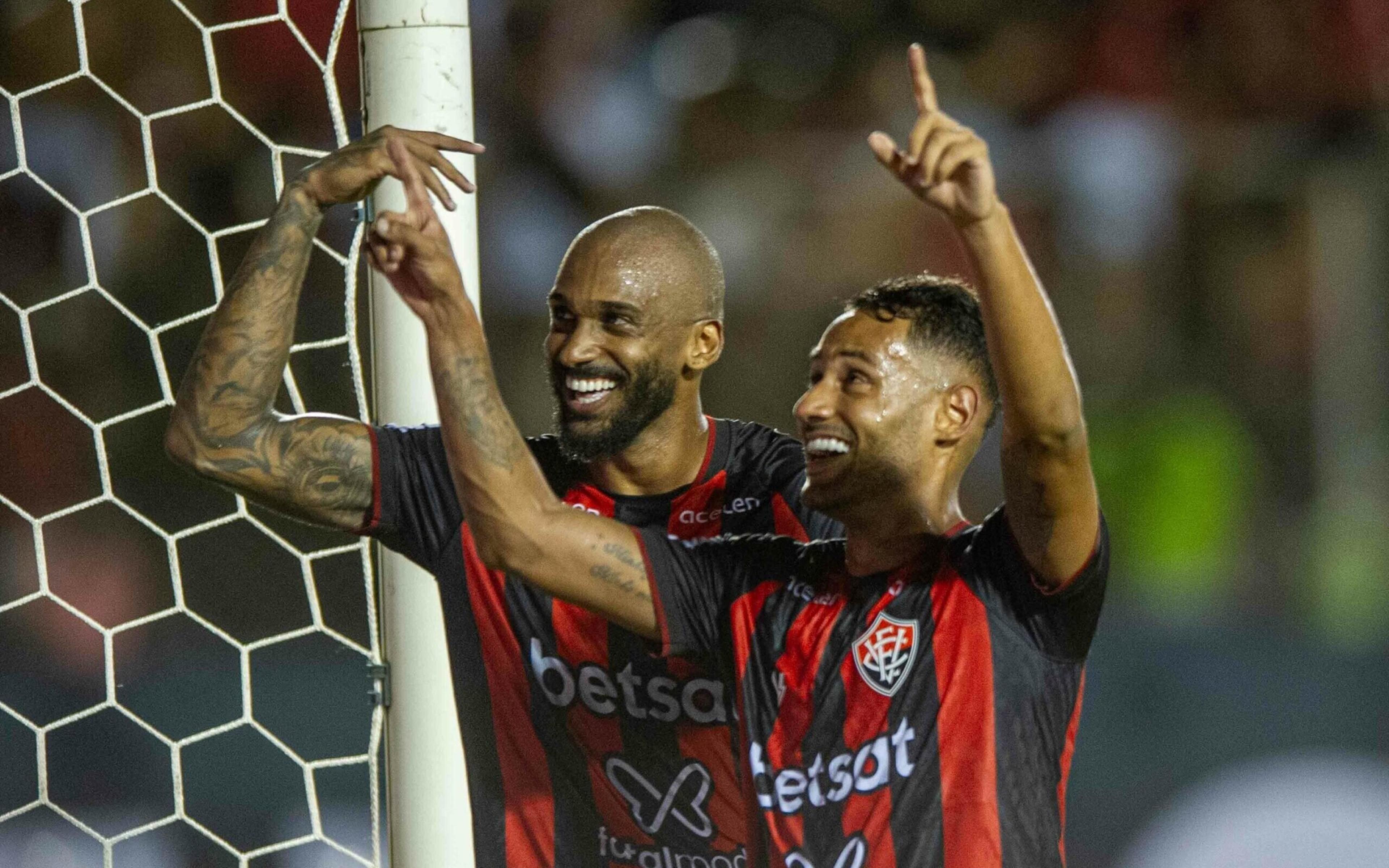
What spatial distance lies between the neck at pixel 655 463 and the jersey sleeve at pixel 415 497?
0.72ft

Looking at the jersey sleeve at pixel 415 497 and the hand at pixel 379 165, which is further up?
the hand at pixel 379 165

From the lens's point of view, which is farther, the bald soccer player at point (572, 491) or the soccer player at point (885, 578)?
the bald soccer player at point (572, 491)

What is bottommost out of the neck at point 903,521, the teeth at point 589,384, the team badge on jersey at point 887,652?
the team badge on jersey at point 887,652

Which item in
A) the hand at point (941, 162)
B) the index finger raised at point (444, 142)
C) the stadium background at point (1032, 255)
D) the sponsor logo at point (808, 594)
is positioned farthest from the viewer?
the stadium background at point (1032, 255)

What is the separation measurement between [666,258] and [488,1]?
3042mm

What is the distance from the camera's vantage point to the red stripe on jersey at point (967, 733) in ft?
5.90

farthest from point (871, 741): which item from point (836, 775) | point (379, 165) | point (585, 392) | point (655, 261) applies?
point (379, 165)

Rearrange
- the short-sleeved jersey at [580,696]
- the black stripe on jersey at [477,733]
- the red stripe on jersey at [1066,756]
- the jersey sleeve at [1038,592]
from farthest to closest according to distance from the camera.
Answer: the black stripe on jersey at [477,733]
the short-sleeved jersey at [580,696]
the red stripe on jersey at [1066,756]
the jersey sleeve at [1038,592]

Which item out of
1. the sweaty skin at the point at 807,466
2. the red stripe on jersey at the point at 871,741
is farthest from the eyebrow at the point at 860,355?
the red stripe on jersey at the point at 871,741

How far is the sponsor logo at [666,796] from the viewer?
2.22m

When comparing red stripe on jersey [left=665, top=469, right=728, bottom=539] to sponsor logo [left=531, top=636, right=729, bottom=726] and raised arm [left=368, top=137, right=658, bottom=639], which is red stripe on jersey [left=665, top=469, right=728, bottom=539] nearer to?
sponsor logo [left=531, top=636, right=729, bottom=726]

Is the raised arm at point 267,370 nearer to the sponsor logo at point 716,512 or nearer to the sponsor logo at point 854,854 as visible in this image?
the sponsor logo at point 716,512

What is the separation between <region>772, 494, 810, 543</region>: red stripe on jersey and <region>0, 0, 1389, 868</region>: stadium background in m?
1.68

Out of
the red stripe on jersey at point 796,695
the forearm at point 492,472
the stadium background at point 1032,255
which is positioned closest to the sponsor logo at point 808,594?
the red stripe on jersey at point 796,695
